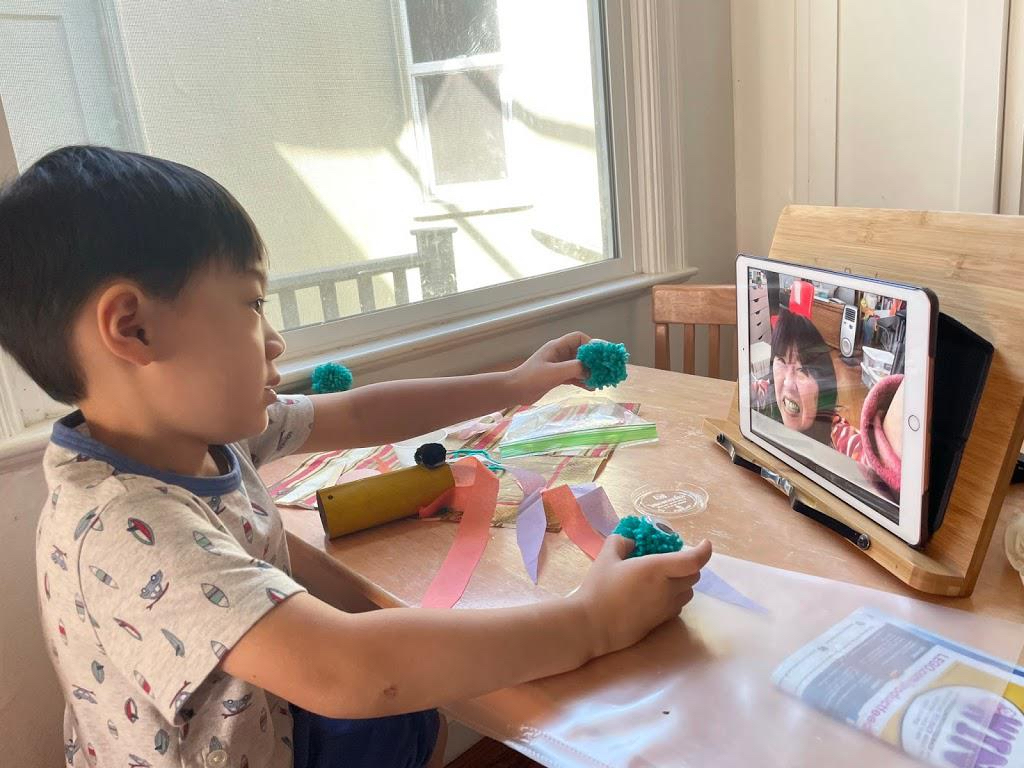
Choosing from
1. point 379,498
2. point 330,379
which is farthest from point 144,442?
point 330,379

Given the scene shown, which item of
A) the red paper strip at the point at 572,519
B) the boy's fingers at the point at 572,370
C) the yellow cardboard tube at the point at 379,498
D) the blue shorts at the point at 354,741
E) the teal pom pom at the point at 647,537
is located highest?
the boy's fingers at the point at 572,370

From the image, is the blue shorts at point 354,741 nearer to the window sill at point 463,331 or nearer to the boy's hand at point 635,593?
the boy's hand at point 635,593

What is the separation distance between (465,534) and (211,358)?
1.08 feet

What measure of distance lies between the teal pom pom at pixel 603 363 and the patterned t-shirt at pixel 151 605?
470 mm

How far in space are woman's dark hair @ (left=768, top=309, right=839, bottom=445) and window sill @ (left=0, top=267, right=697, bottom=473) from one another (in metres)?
0.72

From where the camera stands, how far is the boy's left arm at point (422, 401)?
1.01 m

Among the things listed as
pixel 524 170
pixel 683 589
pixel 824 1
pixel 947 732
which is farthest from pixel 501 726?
pixel 824 1

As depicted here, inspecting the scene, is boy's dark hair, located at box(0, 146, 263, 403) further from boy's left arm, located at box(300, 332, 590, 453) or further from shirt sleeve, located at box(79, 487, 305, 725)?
boy's left arm, located at box(300, 332, 590, 453)

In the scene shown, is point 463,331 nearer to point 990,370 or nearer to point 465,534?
point 465,534

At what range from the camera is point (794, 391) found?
2.68ft

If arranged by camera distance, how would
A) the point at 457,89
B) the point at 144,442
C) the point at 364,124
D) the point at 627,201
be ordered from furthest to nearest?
the point at 627,201 < the point at 457,89 < the point at 364,124 < the point at 144,442

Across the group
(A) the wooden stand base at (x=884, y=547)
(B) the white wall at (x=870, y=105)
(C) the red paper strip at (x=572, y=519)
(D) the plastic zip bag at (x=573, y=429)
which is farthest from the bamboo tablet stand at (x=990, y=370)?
(B) the white wall at (x=870, y=105)

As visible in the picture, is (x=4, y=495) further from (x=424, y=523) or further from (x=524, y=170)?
(x=524, y=170)

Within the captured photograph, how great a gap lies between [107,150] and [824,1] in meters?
1.65
